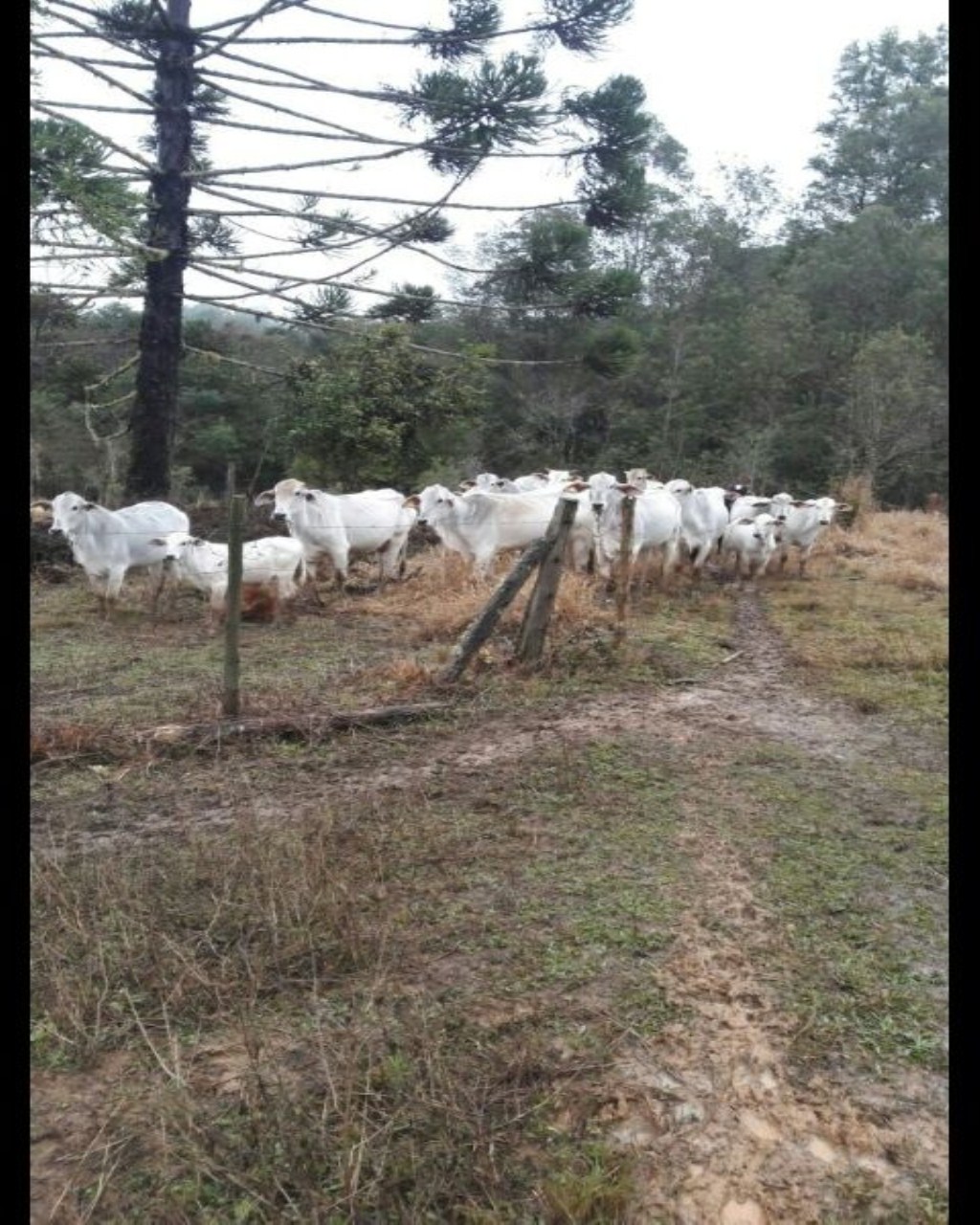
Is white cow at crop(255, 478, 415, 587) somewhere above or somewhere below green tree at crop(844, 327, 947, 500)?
below

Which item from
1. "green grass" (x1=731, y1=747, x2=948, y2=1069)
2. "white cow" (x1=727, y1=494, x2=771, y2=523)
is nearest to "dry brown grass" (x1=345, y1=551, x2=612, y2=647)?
"green grass" (x1=731, y1=747, x2=948, y2=1069)

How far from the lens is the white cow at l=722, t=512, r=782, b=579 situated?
13695 mm

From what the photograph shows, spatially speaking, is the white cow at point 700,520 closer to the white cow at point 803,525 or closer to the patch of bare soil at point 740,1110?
the white cow at point 803,525

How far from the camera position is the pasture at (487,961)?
2.43 metres

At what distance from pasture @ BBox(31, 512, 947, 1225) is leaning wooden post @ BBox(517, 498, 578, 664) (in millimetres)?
738

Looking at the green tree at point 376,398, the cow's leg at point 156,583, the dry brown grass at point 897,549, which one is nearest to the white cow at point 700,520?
the dry brown grass at point 897,549

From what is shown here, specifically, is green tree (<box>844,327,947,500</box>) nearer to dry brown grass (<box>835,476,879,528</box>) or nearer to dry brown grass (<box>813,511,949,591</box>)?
dry brown grass (<box>835,476,879,528</box>)

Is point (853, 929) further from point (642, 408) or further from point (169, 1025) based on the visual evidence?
point (642, 408)

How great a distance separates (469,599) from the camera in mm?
9648

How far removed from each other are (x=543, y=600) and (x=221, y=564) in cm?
375

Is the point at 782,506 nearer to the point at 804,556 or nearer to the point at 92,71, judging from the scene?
the point at 804,556

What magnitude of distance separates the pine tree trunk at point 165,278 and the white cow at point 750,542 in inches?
329

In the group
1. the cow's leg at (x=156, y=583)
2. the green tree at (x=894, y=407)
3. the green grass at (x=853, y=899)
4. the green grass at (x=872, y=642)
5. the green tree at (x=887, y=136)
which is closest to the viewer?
the green grass at (x=853, y=899)

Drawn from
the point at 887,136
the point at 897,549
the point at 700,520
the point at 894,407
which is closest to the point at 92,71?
the point at 700,520
